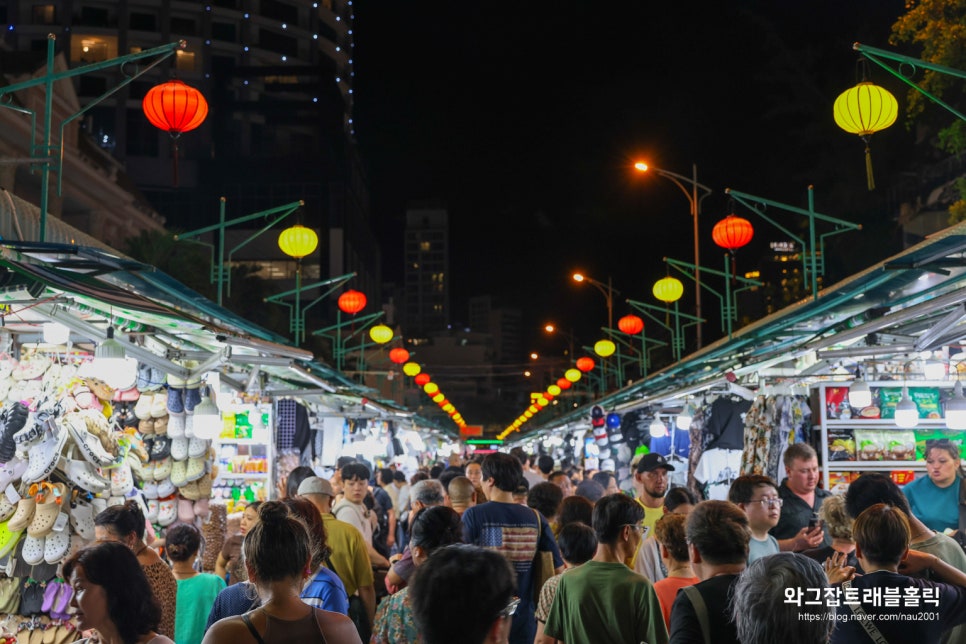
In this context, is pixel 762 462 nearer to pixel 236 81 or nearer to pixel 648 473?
pixel 648 473

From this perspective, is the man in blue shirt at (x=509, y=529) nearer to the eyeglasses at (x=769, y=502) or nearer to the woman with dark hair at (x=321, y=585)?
the woman with dark hair at (x=321, y=585)

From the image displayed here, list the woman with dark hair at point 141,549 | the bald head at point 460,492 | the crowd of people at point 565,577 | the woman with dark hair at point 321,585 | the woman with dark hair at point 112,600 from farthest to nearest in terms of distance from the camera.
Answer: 1. the bald head at point 460,492
2. the woman with dark hair at point 141,549
3. the woman with dark hair at point 321,585
4. the woman with dark hair at point 112,600
5. the crowd of people at point 565,577

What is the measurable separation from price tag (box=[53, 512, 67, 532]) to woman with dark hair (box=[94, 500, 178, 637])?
6.66 feet

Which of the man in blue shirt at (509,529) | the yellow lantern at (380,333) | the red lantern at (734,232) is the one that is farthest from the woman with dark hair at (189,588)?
the yellow lantern at (380,333)

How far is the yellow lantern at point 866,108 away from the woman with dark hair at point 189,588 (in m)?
7.71

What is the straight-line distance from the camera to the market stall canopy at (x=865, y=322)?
286 inches

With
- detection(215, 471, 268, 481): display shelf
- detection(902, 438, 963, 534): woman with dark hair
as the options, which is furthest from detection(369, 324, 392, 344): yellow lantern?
detection(902, 438, 963, 534): woman with dark hair

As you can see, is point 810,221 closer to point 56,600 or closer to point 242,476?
point 242,476

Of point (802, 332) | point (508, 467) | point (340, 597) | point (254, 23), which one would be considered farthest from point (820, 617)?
point (254, 23)

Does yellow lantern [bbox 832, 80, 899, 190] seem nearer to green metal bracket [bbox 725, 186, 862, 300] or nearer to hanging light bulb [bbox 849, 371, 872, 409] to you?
green metal bracket [bbox 725, 186, 862, 300]

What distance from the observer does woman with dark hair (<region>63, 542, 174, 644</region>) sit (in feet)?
12.9

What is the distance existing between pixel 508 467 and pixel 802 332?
14.9ft

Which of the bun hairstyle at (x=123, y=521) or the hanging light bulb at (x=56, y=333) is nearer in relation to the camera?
the bun hairstyle at (x=123, y=521)

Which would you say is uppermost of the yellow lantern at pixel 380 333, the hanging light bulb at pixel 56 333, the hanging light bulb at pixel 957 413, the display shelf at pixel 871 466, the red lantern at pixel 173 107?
the red lantern at pixel 173 107
